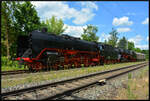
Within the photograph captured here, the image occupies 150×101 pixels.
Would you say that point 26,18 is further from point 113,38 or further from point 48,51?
point 113,38

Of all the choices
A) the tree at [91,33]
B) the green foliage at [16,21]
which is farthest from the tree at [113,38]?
the green foliage at [16,21]

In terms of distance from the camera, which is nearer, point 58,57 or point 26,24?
point 58,57

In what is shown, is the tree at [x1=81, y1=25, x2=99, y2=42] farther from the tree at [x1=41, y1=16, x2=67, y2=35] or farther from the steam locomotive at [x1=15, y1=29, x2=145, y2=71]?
the steam locomotive at [x1=15, y1=29, x2=145, y2=71]

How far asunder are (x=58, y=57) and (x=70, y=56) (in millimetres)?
2210

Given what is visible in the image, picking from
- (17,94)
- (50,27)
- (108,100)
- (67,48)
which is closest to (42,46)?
(67,48)

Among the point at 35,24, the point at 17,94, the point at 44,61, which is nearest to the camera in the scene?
the point at 17,94

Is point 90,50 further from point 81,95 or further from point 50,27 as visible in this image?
point 50,27

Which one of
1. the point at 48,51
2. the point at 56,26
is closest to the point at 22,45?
the point at 48,51

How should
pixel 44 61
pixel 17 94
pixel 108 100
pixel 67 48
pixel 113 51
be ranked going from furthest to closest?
1. pixel 113 51
2. pixel 67 48
3. pixel 44 61
4. pixel 17 94
5. pixel 108 100

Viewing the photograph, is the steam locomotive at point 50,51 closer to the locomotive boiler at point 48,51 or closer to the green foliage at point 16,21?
the locomotive boiler at point 48,51

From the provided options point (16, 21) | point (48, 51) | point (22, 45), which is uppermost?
point (16, 21)

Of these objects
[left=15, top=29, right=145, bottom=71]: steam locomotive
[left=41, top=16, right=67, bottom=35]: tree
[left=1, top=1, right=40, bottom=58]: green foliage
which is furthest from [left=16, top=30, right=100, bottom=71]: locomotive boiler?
[left=41, top=16, right=67, bottom=35]: tree

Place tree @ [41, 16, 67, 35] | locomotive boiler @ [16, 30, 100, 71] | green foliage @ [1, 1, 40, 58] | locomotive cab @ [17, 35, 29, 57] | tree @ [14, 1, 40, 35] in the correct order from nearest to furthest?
1. locomotive boiler @ [16, 30, 100, 71]
2. locomotive cab @ [17, 35, 29, 57]
3. green foliage @ [1, 1, 40, 58]
4. tree @ [14, 1, 40, 35]
5. tree @ [41, 16, 67, 35]

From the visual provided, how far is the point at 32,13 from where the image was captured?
94.9 feet
